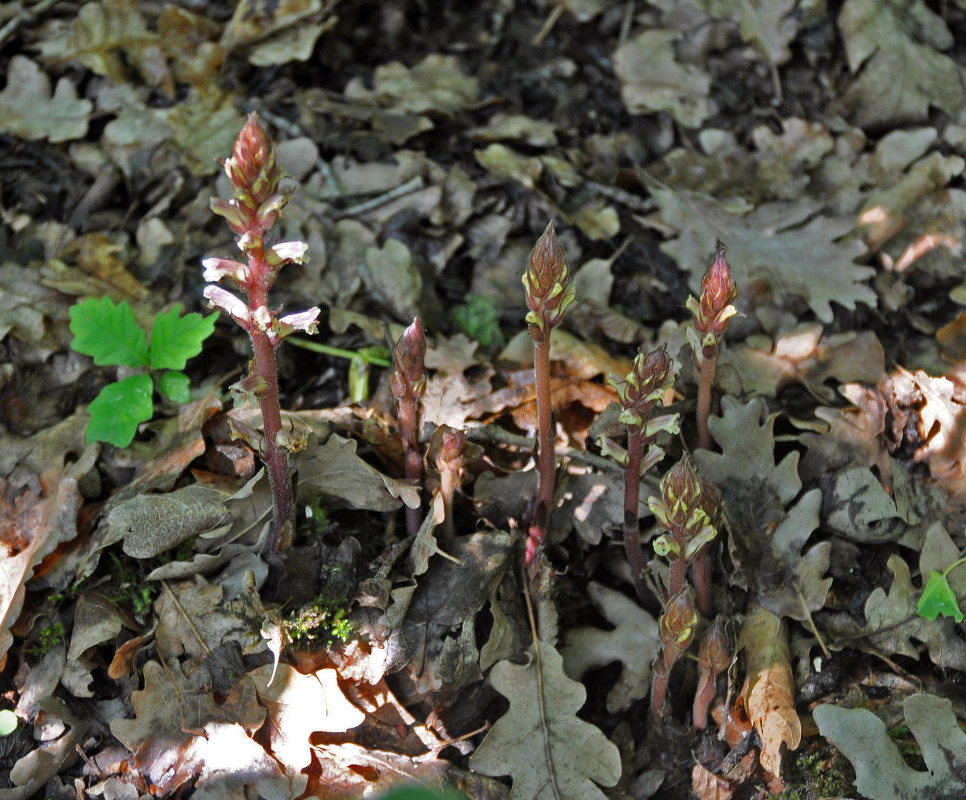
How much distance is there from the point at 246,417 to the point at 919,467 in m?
2.42

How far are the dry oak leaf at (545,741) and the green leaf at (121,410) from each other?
1.49 metres

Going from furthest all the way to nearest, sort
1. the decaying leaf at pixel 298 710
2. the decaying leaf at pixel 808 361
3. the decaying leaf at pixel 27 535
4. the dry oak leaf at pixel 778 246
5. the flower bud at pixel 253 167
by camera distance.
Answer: the dry oak leaf at pixel 778 246 < the decaying leaf at pixel 808 361 < the decaying leaf at pixel 27 535 < the decaying leaf at pixel 298 710 < the flower bud at pixel 253 167

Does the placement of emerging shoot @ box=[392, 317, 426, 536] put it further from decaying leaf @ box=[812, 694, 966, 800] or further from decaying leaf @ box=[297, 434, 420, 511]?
decaying leaf @ box=[812, 694, 966, 800]

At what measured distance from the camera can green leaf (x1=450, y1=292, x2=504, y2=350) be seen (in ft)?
11.7

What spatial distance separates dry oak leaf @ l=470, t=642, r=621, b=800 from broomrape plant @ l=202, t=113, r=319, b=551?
1012 mm

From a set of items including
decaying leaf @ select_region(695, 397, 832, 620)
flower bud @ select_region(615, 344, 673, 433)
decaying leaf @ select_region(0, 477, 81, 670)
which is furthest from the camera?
decaying leaf @ select_region(695, 397, 832, 620)

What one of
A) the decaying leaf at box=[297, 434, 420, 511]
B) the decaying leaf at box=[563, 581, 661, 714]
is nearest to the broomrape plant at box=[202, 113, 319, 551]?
the decaying leaf at box=[297, 434, 420, 511]

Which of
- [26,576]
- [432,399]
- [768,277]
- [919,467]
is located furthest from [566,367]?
[26,576]

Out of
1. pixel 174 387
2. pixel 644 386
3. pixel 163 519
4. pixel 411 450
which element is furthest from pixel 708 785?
pixel 174 387

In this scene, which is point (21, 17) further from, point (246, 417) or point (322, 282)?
point (246, 417)

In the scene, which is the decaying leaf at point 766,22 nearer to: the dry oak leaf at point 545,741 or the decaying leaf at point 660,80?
the decaying leaf at point 660,80

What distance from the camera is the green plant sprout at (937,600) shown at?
8.69 feet

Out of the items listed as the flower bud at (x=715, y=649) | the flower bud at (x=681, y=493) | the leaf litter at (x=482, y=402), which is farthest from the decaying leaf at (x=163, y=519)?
the flower bud at (x=715, y=649)

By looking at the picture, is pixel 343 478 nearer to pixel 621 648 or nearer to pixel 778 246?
pixel 621 648
